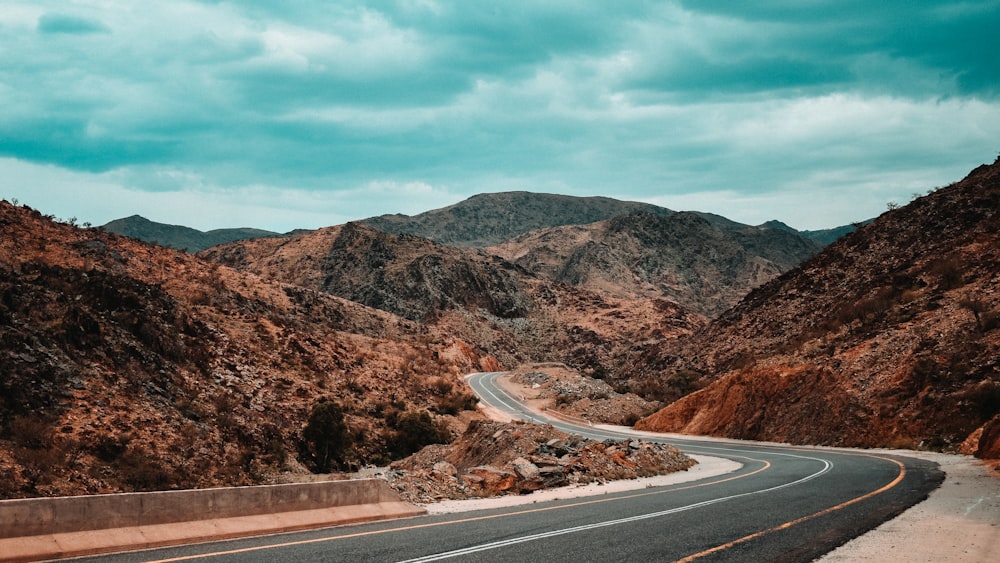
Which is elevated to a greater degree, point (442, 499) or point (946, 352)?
point (946, 352)

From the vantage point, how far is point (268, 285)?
2579 inches

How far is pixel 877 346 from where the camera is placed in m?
38.9

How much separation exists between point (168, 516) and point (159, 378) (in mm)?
22707

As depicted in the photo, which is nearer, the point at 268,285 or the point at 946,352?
the point at 946,352

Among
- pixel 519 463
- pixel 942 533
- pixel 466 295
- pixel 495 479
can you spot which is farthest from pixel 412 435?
pixel 466 295

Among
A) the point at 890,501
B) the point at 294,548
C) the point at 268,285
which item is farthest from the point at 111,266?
the point at 890,501

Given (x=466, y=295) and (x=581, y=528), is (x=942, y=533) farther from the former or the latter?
(x=466, y=295)

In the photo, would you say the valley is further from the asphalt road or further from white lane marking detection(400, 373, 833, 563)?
the asphalt road

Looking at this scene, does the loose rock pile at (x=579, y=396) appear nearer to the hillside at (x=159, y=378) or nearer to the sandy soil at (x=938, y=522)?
the hillside at (x=159, y=378)

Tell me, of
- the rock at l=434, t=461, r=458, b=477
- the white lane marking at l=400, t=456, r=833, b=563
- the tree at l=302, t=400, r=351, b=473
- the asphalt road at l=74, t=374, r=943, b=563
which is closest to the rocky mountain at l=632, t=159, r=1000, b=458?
the asphalt road at l=74, t=374, r=943, b=563

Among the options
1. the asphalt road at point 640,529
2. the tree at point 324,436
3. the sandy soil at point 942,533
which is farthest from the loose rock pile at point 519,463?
the sandy soil at point 942,533

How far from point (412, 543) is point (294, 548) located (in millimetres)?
1707

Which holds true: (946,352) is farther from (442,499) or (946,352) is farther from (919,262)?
(442,499)

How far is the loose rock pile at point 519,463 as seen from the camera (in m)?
17.1
